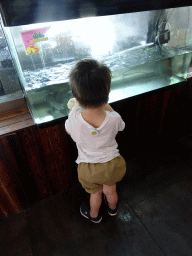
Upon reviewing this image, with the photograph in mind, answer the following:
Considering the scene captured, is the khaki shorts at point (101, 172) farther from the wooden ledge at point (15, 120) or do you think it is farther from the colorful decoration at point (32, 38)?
the colorful decoration at point (32, 38)

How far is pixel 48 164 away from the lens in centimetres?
154

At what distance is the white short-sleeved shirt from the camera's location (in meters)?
1.00

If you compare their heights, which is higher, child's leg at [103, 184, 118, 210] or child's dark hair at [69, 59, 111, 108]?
child's dark hair at [69, 59, 111, 108]

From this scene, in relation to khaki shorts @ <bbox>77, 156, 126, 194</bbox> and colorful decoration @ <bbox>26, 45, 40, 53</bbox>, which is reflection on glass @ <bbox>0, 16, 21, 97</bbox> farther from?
khaki shorts @ <bbox>77, 156, 126, 194</bbox>

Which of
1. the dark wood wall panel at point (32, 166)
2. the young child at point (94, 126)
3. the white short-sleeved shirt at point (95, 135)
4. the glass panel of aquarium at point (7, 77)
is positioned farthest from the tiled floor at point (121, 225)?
the glass panel of aquarium at point (7, 77)

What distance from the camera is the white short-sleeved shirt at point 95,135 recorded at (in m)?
1.00

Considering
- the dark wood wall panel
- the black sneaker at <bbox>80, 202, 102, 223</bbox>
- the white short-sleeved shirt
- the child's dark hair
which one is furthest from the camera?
the black sneaker at <bbox>80, 202, 102, 223</bbox>

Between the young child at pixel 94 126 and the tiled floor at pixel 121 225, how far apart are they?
345 mm

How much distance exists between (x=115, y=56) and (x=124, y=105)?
0.49m

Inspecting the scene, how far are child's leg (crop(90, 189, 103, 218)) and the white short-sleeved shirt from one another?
37 centimetres

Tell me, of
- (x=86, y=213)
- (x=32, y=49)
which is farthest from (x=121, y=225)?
(x=32, y=49)

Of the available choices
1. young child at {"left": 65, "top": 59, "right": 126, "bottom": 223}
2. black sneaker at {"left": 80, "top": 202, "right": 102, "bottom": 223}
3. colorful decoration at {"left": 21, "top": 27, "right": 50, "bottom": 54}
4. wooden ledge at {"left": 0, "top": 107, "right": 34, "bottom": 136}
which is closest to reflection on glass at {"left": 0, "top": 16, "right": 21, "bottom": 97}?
wooden ledge at {"left": 0, "top": 107, "right": 34, "bottom": 136}

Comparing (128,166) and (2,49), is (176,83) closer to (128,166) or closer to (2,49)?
(128,166)

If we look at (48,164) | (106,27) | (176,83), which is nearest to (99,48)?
(106,27)
